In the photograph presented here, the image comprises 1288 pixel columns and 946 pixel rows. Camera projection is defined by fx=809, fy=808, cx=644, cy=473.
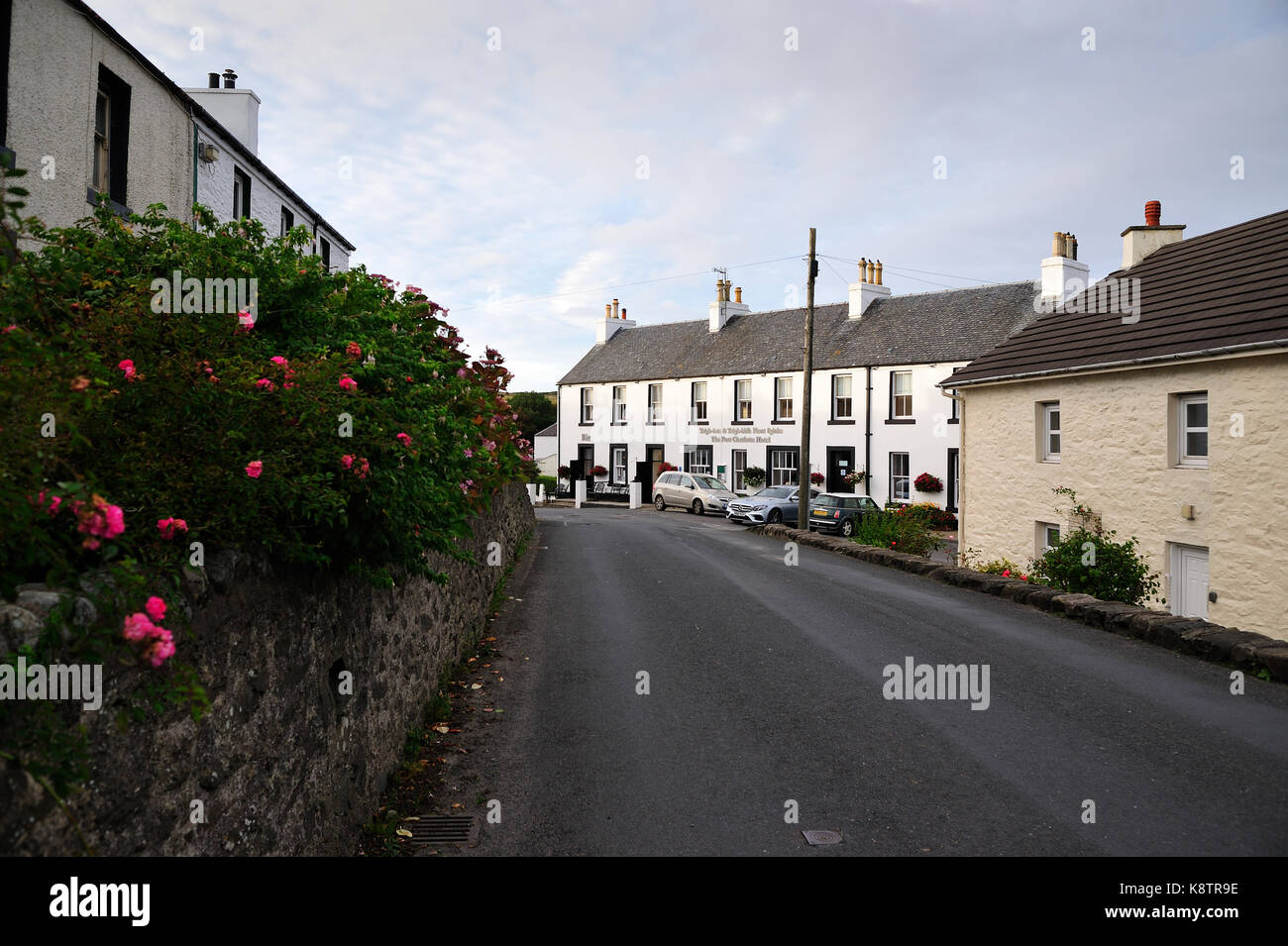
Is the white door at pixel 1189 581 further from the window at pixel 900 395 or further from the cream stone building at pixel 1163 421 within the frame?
the window at pixel 900 395

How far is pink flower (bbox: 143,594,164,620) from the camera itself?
242 centimetres

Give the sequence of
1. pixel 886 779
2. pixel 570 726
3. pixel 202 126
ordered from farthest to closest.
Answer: pixel 202 126
pixel 570 726
pixel 886 779

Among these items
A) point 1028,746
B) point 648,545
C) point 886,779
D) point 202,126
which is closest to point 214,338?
point 886,779

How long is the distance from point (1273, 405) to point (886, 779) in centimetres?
1030


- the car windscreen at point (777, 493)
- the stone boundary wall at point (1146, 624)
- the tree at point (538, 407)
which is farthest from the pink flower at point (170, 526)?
the tree at point (538, 407)

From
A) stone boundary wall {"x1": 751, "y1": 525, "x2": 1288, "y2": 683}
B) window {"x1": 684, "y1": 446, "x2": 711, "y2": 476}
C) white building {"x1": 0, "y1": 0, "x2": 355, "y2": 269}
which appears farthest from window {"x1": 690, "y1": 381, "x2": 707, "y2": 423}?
white building {"x1": 0, "y1": 0, "x2": 355, "y2": 269}

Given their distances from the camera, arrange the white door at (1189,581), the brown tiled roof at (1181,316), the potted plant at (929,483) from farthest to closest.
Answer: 1. the potted plant at (929,483)
2. the white door at (1189,581)
3. the brown tiled roof at (1181,316)

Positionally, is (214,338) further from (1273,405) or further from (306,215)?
(306,215)

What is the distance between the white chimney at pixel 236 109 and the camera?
67.4ft

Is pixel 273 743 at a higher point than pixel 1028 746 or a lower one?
higher

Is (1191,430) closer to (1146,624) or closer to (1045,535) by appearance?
(1045,535)

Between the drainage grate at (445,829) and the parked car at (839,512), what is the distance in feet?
75.9

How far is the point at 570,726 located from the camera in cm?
685

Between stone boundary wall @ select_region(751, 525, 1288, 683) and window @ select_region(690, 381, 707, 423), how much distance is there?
2655 centimetres
